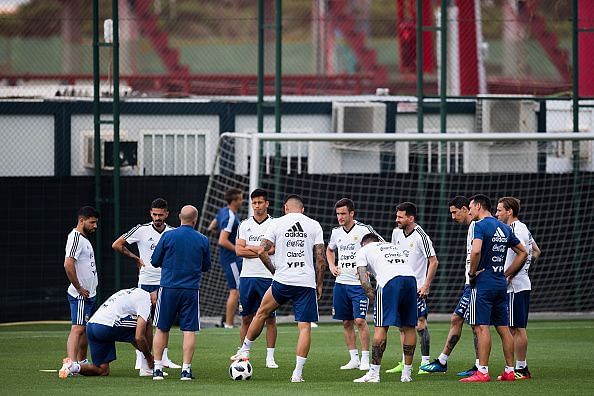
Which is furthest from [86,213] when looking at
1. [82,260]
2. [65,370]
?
[65,370]

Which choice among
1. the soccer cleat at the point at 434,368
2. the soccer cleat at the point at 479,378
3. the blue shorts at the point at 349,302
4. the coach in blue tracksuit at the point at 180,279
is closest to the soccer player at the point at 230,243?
the blue shorts at the point at 349,302

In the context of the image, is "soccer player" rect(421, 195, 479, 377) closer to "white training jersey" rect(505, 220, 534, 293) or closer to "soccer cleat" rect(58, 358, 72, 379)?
"white training jersey" rect(505, 220, 534, 293)

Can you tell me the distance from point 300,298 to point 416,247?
1736mm

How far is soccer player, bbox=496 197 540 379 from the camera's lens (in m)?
13.8

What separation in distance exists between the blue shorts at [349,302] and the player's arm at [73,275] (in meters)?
2.98

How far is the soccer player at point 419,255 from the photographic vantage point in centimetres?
1441

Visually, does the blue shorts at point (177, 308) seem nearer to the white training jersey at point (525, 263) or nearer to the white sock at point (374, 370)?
the white sock at point (374, 370)

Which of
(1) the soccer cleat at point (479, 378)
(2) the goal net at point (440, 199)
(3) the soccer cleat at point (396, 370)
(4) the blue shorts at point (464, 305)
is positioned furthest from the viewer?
(2) the goal net at point (440, 199)

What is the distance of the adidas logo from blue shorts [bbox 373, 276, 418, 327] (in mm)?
1045

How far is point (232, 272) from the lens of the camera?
19141 mm

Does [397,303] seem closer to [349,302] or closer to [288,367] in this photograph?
[349,302]

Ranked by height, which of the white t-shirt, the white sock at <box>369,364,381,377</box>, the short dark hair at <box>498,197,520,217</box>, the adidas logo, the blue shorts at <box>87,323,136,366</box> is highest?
the short dark hair at <box>498,197,520,217</box>

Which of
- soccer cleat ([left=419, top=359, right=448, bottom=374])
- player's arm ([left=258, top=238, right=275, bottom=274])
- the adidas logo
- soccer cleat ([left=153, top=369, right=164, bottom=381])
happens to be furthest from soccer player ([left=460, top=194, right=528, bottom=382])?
soccer cleat ([left=153, top=369, right=164, bottom=381])

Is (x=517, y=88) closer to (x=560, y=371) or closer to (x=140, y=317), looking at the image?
(x=560, y=371)
